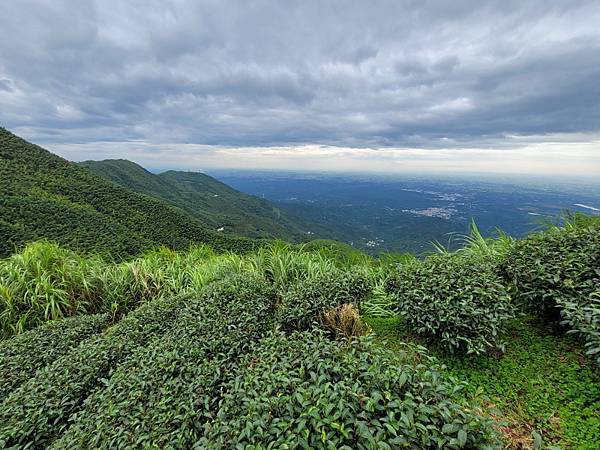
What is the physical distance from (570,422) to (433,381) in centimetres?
126

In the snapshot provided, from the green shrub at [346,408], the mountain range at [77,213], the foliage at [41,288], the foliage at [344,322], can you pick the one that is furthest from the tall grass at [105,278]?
the mountain range at [77,213]

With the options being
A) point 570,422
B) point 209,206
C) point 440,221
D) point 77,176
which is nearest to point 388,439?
point 570,422

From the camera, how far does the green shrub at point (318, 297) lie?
3.35 meters

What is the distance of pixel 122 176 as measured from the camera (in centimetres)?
9381

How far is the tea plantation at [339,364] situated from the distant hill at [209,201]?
6004cm

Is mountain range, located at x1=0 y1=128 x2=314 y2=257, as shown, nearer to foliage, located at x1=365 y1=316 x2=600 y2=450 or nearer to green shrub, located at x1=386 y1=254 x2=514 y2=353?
green shrub, located at x1=386 y1=254 x2=514 y2=353

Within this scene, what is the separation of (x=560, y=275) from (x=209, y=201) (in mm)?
118006

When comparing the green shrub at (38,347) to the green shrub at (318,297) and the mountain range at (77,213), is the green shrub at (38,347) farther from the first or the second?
the mountain range at (77,213)

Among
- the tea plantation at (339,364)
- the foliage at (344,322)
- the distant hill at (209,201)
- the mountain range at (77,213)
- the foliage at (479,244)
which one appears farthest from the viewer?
the distant hill at (209,201)

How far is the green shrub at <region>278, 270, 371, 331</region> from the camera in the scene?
3.35 m

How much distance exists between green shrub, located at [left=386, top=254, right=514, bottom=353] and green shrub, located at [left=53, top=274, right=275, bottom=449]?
177 cm

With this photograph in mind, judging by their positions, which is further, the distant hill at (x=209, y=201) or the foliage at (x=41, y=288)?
the distant hill at (x=209, y=201)

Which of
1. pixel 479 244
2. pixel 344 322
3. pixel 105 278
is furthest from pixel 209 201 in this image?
pixel 344 322

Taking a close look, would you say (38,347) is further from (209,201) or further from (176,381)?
(209,201)
